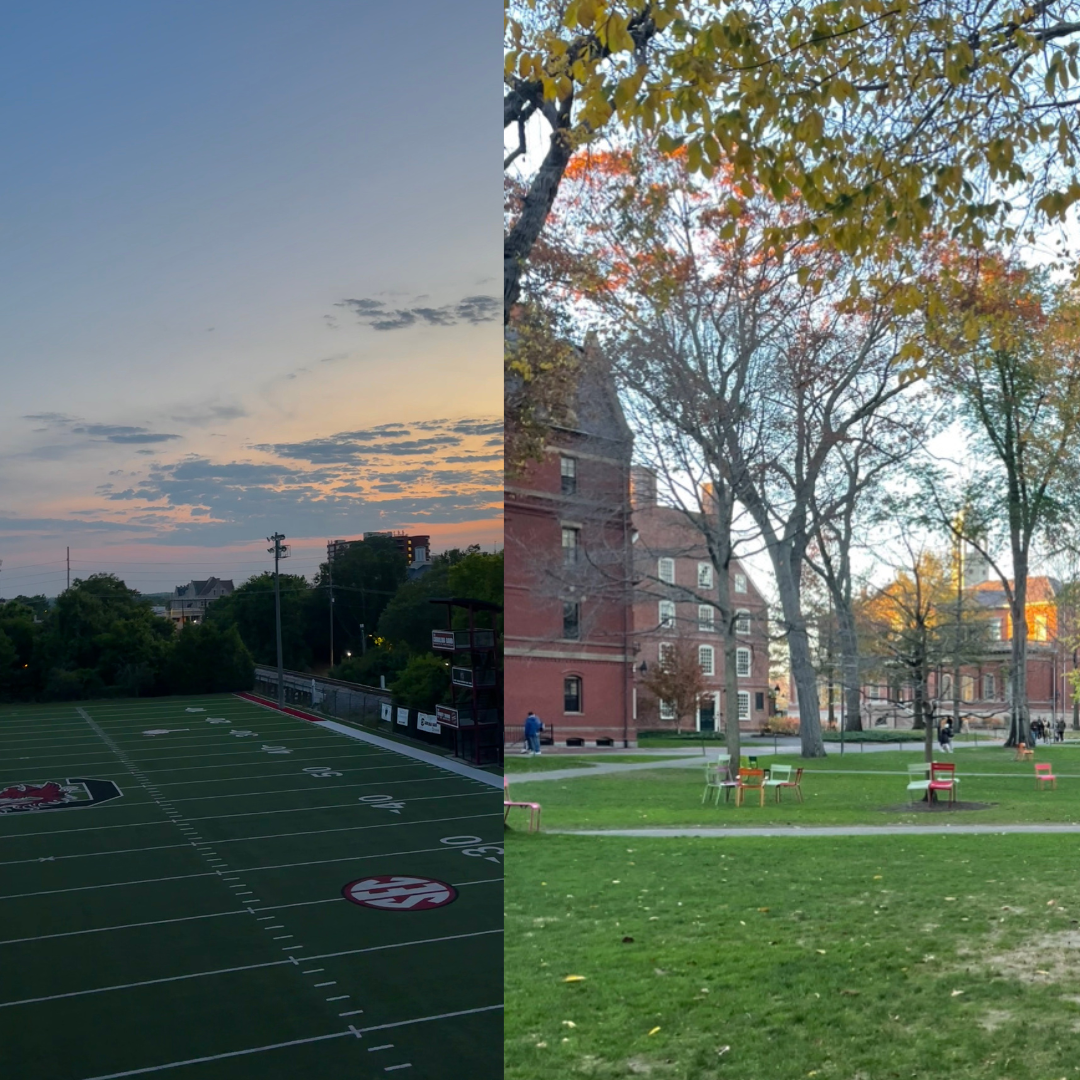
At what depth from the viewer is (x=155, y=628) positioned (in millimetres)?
20500

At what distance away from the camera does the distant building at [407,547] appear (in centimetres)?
2009

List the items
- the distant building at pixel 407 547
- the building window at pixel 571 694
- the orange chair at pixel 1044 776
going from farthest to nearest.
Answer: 1. the distant building at pixel 407 547
2. the building window at pixel 571 694
3. the orange chair at pixel 1044 776

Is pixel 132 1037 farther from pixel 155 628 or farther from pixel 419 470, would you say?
pixel 419 470

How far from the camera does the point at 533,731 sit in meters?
7.89

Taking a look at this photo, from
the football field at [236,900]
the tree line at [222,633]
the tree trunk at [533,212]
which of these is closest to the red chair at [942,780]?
the football field at [236,900]

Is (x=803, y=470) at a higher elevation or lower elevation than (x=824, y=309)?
lower

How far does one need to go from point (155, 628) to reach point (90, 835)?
4144 millimetres

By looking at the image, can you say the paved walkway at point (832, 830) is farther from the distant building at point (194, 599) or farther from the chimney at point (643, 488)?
the distant building at point (194, 599)

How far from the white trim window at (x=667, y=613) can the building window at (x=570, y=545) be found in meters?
1.56

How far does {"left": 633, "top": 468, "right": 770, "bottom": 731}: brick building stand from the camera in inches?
344

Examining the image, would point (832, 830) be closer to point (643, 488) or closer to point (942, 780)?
point (942, 780)

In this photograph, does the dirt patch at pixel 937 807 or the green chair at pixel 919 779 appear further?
the dirt patch at pixel 937 807

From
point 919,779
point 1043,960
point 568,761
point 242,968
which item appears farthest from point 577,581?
point 242,968

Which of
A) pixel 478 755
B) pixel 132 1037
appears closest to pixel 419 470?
pixel 478 755
